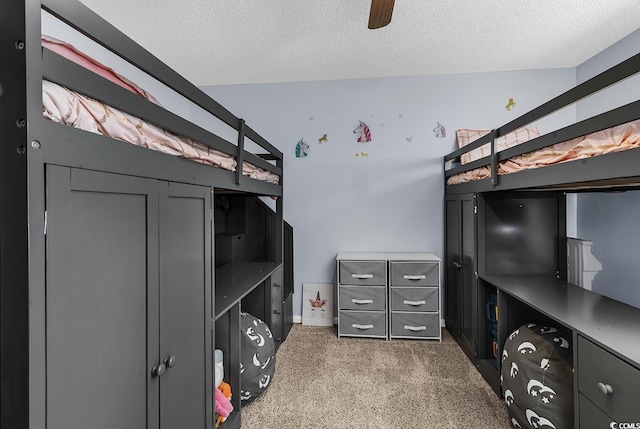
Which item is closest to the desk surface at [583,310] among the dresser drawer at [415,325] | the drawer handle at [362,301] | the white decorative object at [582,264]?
the white decorative object at [582,264]

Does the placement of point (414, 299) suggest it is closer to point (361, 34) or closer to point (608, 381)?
point (608, 381)

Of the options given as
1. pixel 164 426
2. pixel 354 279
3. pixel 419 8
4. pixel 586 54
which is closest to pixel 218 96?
pixel 419 8

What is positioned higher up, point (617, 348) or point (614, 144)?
point (614, 144)

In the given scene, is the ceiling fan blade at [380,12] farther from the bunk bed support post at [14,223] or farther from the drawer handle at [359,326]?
the drawer handle at [359,326]

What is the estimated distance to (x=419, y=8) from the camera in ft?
7.01

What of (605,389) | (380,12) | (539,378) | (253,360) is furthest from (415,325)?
(380,12)

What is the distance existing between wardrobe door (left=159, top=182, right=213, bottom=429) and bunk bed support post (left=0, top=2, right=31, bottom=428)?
45cm

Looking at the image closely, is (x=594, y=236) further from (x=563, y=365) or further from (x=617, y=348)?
(x=617, y=348)

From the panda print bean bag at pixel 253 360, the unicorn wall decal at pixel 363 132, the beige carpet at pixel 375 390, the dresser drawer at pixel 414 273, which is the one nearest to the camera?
the beige carpet at pixel 375 390

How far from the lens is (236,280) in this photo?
2236 mm

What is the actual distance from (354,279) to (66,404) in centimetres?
238

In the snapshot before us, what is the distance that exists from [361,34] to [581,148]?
1800mm

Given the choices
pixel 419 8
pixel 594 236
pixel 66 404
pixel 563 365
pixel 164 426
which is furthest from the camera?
pixel 594 236

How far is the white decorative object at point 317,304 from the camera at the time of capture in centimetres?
331
